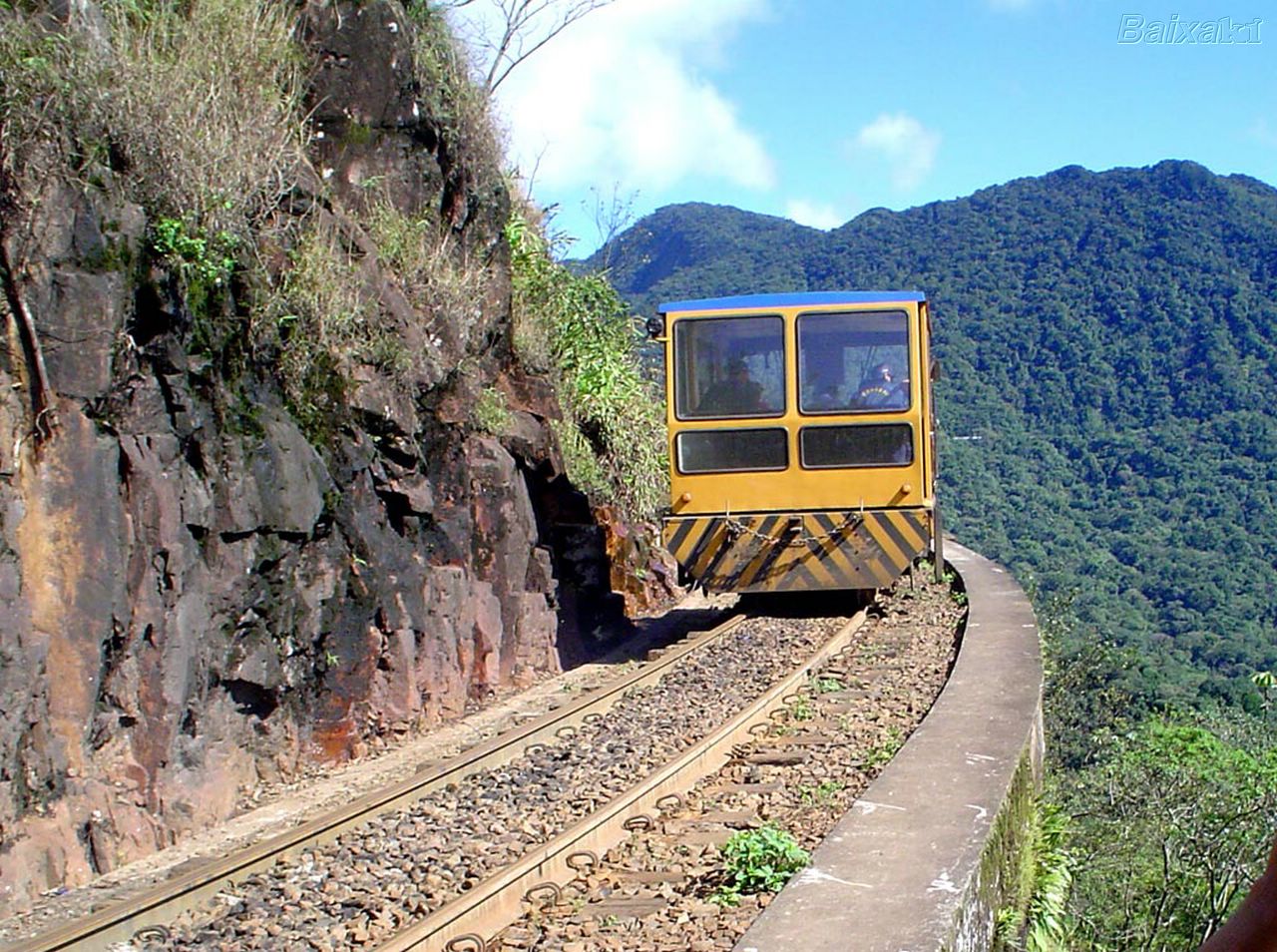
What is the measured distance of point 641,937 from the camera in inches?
174

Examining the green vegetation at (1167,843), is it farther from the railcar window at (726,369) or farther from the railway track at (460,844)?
the railcar window at (726,369)

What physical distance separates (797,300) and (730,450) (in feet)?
5.11

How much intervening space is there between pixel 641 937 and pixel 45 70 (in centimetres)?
518

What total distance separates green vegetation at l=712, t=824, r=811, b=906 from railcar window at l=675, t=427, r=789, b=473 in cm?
724

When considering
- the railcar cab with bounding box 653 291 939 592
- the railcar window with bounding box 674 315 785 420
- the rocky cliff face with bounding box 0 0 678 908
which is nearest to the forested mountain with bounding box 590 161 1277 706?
the railcar window with bounding box 674 315 785 420

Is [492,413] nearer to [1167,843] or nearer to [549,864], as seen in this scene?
[1167,843]

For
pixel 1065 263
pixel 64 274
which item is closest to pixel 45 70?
pixel 64 274

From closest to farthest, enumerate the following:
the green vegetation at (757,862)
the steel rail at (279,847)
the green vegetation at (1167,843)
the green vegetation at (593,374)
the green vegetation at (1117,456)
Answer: the steel rail at (279,847) < the green vegetation at (757,862) < the green vegetation at (1167,843) < the green vegetation at (1117,456) < the green vegetation at (593,374)

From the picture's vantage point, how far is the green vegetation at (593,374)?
14734 mm

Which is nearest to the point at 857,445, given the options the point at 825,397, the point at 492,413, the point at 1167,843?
the point at 825,397

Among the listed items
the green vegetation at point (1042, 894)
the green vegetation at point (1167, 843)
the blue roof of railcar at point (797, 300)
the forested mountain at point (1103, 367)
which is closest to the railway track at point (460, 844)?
the green vegetation at point (1042, 894)

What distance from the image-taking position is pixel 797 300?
12.3 m

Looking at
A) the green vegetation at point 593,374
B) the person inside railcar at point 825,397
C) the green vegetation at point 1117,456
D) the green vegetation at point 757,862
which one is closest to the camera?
the green vegetation at point 757,862

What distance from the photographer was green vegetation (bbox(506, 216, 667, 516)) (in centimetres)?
1473
